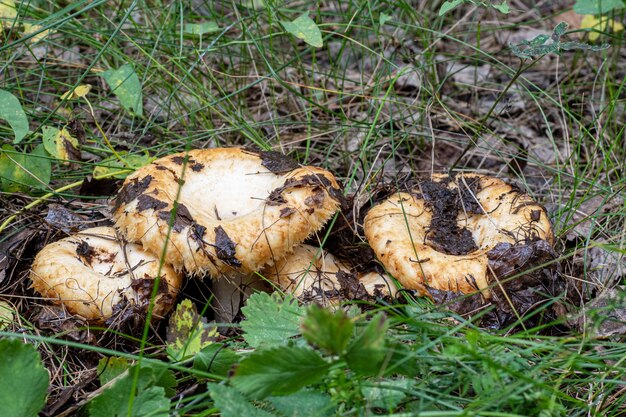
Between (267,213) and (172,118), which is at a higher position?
(267,213)

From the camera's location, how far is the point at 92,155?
15.2 feet

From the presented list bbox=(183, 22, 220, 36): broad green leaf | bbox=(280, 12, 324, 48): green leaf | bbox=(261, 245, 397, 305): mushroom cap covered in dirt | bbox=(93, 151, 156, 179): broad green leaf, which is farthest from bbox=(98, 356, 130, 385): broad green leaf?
bbox=(183, 22, 220, 36): broad green leaf

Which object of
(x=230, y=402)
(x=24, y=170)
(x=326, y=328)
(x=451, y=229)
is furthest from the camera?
(x=24, y=170)

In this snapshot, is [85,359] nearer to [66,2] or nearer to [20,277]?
[20,277]

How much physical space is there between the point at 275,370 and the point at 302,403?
223mm

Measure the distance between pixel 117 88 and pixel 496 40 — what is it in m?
3.53

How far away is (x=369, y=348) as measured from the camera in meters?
1.97

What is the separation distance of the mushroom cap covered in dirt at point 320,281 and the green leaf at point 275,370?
1.12 metres

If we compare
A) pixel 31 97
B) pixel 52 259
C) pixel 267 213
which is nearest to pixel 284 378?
pixel 267 213

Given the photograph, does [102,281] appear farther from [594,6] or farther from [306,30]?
A: [594,6]

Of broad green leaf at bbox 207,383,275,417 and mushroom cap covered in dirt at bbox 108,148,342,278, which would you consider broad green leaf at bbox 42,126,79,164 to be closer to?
mushroom cap covered in dirt at bbox 108,148,342,278

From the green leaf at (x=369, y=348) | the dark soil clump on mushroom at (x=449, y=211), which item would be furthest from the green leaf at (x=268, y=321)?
the dark soil clump on mushroom at (x=449, y=211)

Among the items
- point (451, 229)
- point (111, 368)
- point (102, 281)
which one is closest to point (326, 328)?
point (111, 368)

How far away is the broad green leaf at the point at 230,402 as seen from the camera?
6.93 ft
